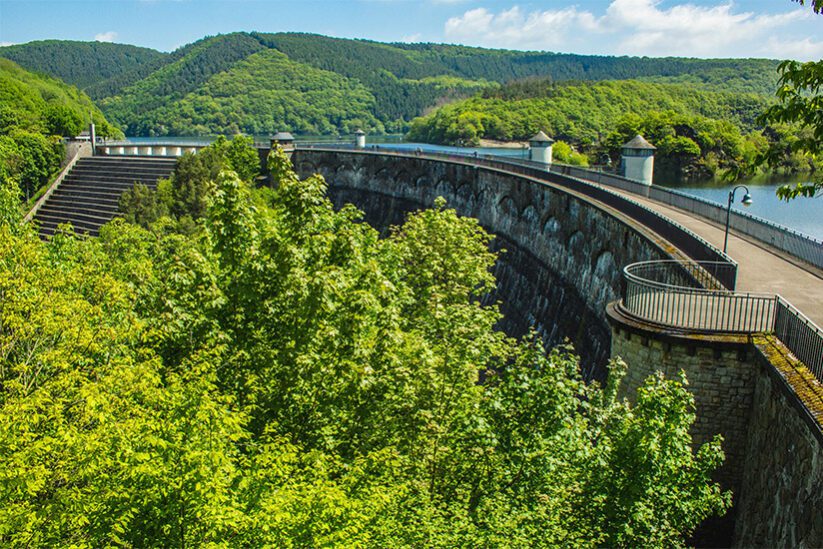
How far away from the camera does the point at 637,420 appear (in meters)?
10.4

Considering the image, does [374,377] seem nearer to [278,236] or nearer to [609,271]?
[278,236]

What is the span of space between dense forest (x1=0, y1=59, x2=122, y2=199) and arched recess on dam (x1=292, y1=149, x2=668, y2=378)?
26.4 meters

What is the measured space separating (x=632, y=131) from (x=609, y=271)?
2658 inches

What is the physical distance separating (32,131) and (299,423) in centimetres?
7530

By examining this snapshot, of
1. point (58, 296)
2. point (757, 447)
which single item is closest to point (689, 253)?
point (757, 447)

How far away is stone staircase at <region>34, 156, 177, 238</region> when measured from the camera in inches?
2267

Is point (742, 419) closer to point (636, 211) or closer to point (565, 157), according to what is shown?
point (636, 211)

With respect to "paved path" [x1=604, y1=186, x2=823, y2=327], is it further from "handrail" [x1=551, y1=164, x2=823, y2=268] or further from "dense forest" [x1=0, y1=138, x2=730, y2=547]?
"dense forest" [x1=0, y1=138, x2=730, y2=547]

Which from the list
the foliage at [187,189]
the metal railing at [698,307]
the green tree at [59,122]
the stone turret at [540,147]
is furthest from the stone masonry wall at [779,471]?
the green tree at [59,122]

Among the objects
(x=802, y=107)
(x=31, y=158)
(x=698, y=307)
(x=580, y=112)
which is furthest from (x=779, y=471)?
(x=580, y=112)

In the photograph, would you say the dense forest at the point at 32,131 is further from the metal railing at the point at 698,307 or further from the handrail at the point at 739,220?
the metal railing at the point at 698,307

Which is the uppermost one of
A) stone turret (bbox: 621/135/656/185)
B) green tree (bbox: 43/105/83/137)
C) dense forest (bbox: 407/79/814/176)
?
dense forest (bbox: 407/79/814/176)

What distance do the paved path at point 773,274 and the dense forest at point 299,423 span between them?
4.56 metres

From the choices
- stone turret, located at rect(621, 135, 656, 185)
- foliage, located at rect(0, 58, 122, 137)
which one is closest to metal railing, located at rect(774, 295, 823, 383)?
stone turret, located at rect(621, 135, 656, 185)
